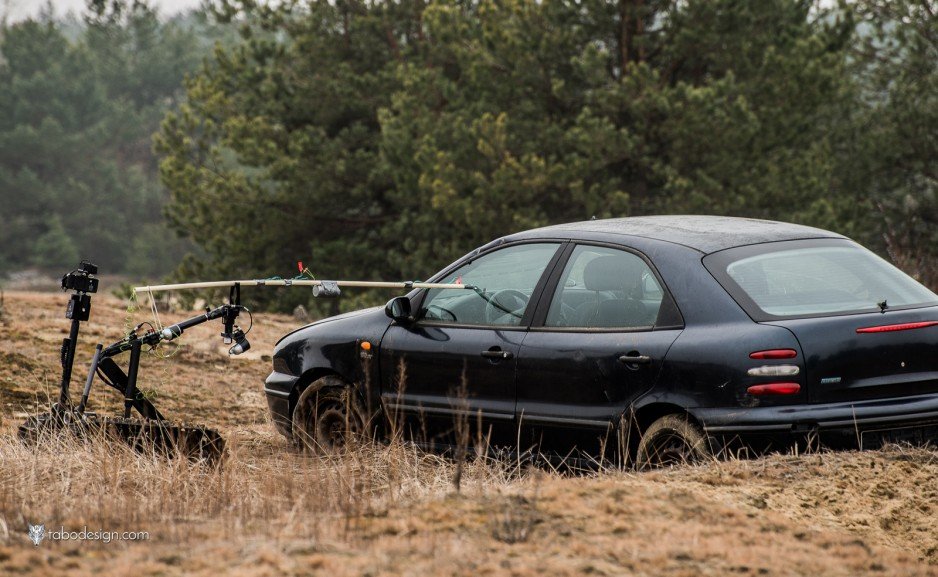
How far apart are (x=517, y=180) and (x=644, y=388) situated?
52.1 ft

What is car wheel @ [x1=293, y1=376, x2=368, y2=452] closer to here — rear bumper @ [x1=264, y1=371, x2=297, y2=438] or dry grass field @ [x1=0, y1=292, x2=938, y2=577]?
rear bumper @ [x1=264, y1=371, x2=297, y2=438]

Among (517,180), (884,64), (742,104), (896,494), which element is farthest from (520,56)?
(896,494)

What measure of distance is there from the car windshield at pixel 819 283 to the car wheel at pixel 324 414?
2.56 m

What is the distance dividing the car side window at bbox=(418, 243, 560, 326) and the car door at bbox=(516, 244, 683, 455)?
0.18 m

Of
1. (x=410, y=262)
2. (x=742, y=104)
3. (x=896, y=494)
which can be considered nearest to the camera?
(x=896, y=494)

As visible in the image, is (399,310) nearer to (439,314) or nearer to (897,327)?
(439,314)

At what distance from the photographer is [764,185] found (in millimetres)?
21688

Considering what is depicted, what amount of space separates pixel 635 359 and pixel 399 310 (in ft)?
5.42

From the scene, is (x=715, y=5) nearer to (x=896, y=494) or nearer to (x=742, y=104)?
(x=742, y=104)

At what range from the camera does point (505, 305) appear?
261 inches

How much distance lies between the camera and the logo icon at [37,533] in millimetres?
4401

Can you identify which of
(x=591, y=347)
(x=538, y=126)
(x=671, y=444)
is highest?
(x=538, y=126)

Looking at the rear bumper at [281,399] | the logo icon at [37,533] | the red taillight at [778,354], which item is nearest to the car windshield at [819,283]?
the red taillight at [778,354]

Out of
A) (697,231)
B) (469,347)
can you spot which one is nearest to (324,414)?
(469,347)
